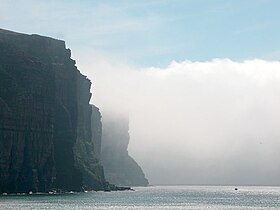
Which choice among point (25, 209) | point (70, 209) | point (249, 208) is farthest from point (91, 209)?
point (249, 208)

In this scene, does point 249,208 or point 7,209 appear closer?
point 7,209

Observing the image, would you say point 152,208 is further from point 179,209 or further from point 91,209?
point 91,209

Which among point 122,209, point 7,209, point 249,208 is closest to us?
point 7,209

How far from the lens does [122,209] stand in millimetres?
156500

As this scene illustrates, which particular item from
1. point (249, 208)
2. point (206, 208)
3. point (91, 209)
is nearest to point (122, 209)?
point (91, 209)

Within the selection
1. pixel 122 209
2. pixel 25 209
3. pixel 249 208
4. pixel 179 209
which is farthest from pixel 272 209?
pixel 25 209

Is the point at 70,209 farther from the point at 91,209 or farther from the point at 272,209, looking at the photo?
the point at 272,209

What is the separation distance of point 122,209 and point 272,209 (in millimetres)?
35751

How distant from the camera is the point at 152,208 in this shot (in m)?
162

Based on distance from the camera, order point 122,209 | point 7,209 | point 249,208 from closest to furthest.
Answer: point 7,209 → point 122,209 → point 249,208

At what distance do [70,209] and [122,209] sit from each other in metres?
13.1

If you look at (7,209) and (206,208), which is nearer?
(7,209)

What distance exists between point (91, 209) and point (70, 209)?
15.7ft

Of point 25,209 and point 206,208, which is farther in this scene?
point 206,208
